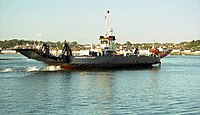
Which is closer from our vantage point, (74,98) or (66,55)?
(74,98)

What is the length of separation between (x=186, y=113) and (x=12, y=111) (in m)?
10.1

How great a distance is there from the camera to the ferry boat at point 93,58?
223ft

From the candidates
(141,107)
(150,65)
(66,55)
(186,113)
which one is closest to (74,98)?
(141,107)

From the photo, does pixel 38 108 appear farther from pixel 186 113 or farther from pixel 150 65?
pixel 150 65

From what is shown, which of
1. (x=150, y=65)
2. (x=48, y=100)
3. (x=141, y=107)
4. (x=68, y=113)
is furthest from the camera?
(x=150, y=65)

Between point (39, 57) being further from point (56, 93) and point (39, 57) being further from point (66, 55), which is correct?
point (56, 93)

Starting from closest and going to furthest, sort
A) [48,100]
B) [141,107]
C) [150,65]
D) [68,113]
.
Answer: [68,113] < [141,107] < [48,100] < [150,65]

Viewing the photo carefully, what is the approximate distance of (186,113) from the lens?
76.8ft

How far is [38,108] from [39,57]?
43960mm

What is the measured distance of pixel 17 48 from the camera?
67.9 metres

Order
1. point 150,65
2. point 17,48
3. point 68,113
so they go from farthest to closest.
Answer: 1. point 150,65
2. point 17,48
3. point 68,113

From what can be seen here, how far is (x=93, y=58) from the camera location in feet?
226

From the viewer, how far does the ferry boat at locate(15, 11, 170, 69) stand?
67938 mm

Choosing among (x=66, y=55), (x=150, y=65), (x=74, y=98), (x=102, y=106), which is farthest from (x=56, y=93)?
(x=150, y=65)
